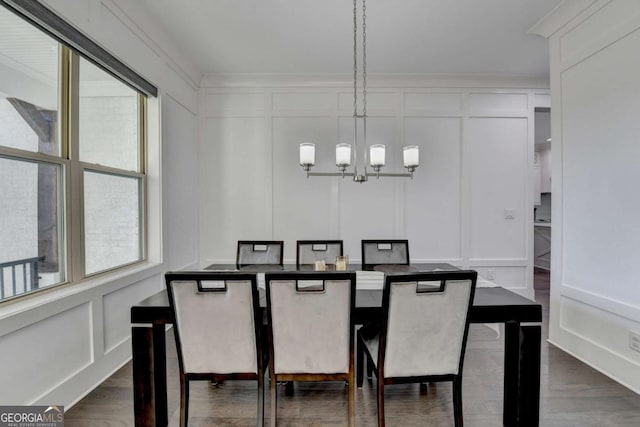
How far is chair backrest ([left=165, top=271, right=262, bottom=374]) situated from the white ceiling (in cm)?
217

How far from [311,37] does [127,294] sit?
107 inches

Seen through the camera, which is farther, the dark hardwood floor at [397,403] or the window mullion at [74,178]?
the window mullion at [74,178]

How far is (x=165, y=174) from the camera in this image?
2.92 m

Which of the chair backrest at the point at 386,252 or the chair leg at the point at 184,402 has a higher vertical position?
the chair backrest at the point at 386,252

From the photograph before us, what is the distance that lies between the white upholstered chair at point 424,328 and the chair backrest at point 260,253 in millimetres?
1431

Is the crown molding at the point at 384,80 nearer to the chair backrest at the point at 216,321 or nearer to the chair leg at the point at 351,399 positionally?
the chair backrest at the point at 216,321

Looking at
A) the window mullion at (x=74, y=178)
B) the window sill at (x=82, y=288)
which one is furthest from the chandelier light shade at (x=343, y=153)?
the window sill at (x=82, y=288)

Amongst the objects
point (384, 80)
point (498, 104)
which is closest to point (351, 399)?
point (384, 80)

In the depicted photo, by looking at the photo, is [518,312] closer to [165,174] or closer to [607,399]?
[607,399]

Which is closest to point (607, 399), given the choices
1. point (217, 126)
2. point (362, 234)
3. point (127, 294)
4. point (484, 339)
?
point (484, 339)

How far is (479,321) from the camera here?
5.08ft

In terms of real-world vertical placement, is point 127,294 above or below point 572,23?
below

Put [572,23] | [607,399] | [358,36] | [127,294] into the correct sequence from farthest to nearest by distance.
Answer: [358,36], [572,23], [127,294], [607,399]

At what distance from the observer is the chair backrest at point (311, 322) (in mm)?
1394
